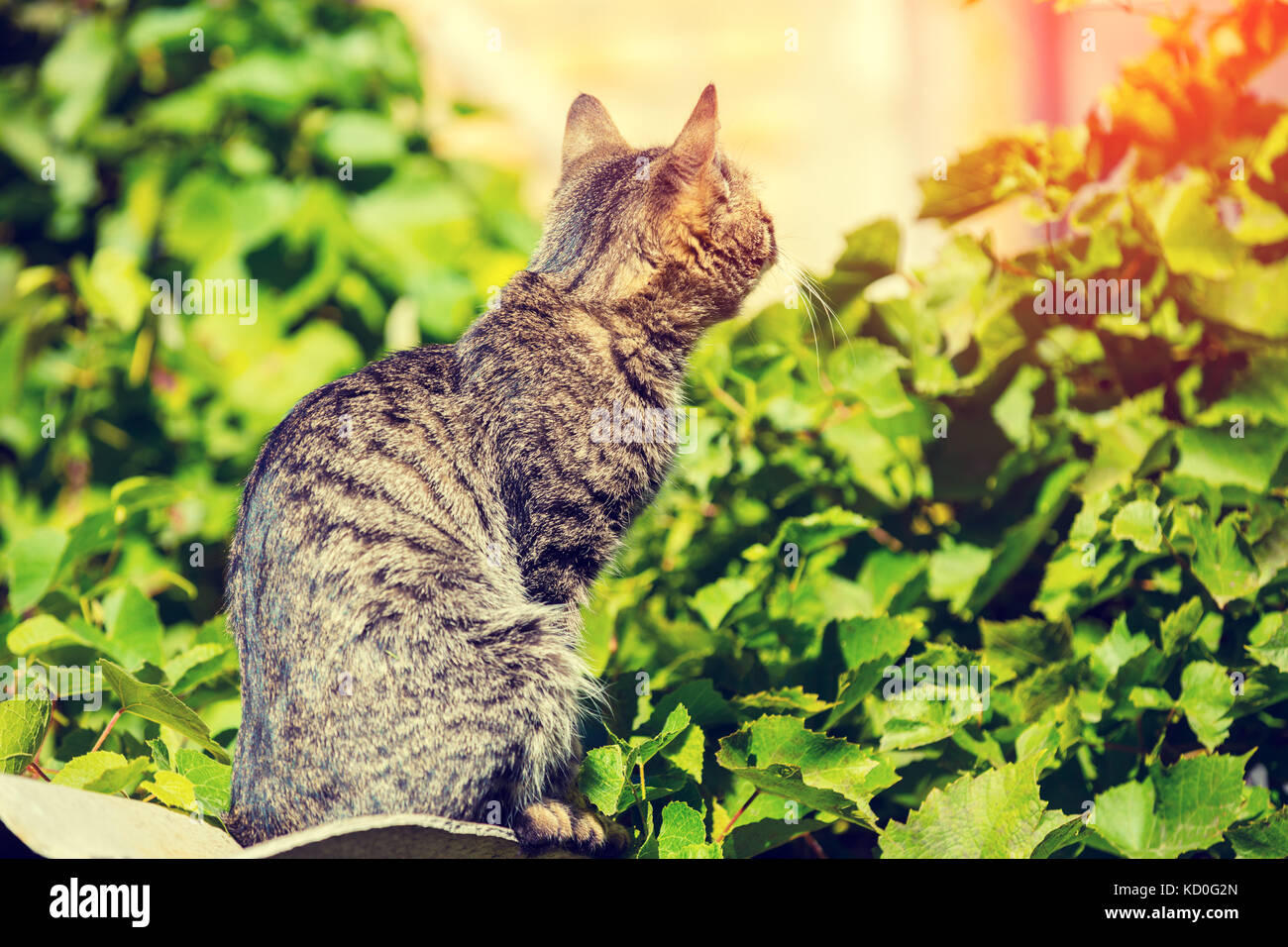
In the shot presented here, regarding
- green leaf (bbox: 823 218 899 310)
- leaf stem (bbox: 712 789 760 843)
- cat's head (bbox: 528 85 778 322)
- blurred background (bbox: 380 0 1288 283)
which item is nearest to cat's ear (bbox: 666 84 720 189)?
cat's head (bbox: 528 85 778 322)

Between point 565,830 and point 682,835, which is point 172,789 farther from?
point 682,835

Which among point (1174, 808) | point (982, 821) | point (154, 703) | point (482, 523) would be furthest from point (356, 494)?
point (1174, 808)

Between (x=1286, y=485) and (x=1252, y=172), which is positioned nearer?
(x=1286, y=485)

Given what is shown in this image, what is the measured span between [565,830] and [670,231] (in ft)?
2.72

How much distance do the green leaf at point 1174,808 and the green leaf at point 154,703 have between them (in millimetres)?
1110

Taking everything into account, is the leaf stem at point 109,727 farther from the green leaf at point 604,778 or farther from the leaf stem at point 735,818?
the leaf stem at point 735,818

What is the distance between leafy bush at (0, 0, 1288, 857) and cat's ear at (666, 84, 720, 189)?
40 cm

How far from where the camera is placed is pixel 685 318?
57.9 inches

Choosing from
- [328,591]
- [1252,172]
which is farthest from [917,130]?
[328,591]

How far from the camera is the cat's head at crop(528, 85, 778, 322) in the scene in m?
1.42

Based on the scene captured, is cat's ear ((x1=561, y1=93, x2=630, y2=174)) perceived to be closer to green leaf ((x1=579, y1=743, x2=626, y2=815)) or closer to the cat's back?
the cat's back

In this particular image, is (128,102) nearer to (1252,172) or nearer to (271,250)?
(271,250)

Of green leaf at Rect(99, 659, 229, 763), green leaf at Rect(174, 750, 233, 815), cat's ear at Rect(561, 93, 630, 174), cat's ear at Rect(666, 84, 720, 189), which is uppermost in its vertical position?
cat's ear at Rect(561, 93, 630, 174)
